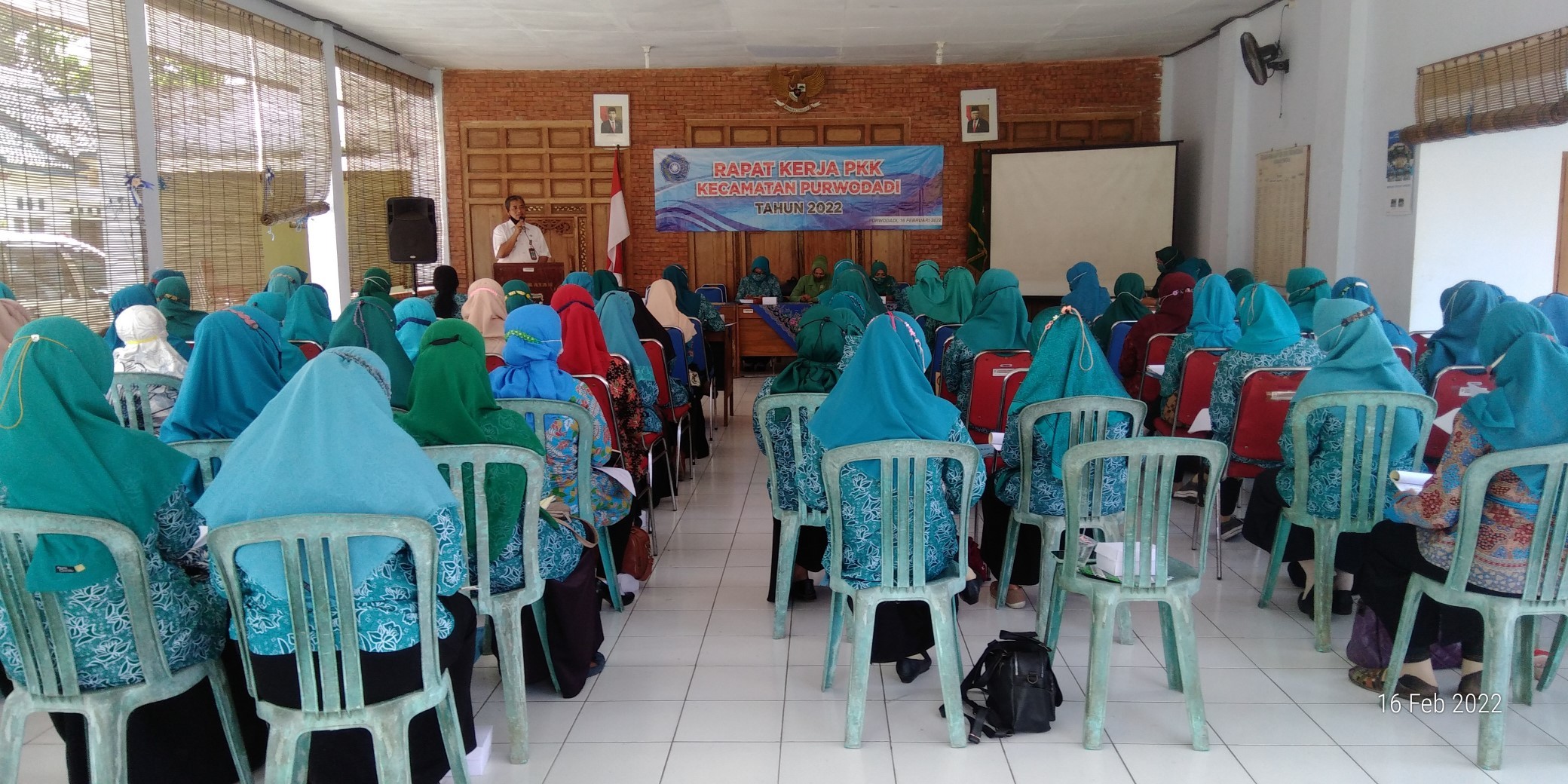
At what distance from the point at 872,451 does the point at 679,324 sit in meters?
4.10

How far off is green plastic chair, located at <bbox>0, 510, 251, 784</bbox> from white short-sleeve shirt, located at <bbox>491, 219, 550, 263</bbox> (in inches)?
345

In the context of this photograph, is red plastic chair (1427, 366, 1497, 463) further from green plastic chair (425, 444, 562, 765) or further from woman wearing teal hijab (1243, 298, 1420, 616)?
green plastic chair (425, 444, 562, 765)

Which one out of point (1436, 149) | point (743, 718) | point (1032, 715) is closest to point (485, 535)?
point (743, 718)

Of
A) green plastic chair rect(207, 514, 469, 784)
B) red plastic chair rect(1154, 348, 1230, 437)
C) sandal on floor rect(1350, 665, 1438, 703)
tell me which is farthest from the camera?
red plastic chair rect(1154, 348, 1230, 437)

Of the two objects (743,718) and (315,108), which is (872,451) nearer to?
(743,718)

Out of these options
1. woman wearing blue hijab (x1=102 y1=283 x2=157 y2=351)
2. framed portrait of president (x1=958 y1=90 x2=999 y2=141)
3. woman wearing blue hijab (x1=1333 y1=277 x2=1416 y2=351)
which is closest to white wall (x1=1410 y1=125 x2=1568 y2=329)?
woman wearing blue hijab (x1=1333 y1=277 x2=1416 y2=351)

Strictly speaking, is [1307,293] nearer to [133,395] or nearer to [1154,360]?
[1154,360]

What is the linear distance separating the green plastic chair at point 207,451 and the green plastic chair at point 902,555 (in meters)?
1.71

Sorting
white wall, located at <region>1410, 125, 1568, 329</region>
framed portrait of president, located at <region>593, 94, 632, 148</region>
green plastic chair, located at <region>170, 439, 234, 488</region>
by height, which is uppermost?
framed portrait of president, located at <region>593, 94, 632, 148</region>

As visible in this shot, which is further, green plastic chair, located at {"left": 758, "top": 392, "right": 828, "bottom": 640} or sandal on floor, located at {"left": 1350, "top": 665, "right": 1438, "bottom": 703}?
green plastic chair, located at {"left": 758, "top": 392, "right": 828, "bottom": 640}

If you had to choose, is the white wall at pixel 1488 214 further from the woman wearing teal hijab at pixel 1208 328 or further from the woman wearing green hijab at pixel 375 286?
the woman wearing green hijab at pixel 375 286

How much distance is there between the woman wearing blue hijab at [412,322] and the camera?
5.01m

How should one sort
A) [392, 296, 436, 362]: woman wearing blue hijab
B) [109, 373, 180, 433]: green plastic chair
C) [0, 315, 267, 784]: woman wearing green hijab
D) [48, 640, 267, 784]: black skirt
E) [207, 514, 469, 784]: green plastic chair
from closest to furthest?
[207, 514, 469, 784]: green plastic chair → [0, 315, 267, 784]: woman wearing green hijab → [48, 640, 267, 784]: black skirt → [109, 373, 180, 433]: green plastic chair → [392, 296, 436, 362]: woman wearing blue hijab

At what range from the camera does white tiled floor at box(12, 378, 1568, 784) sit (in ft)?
8.75
